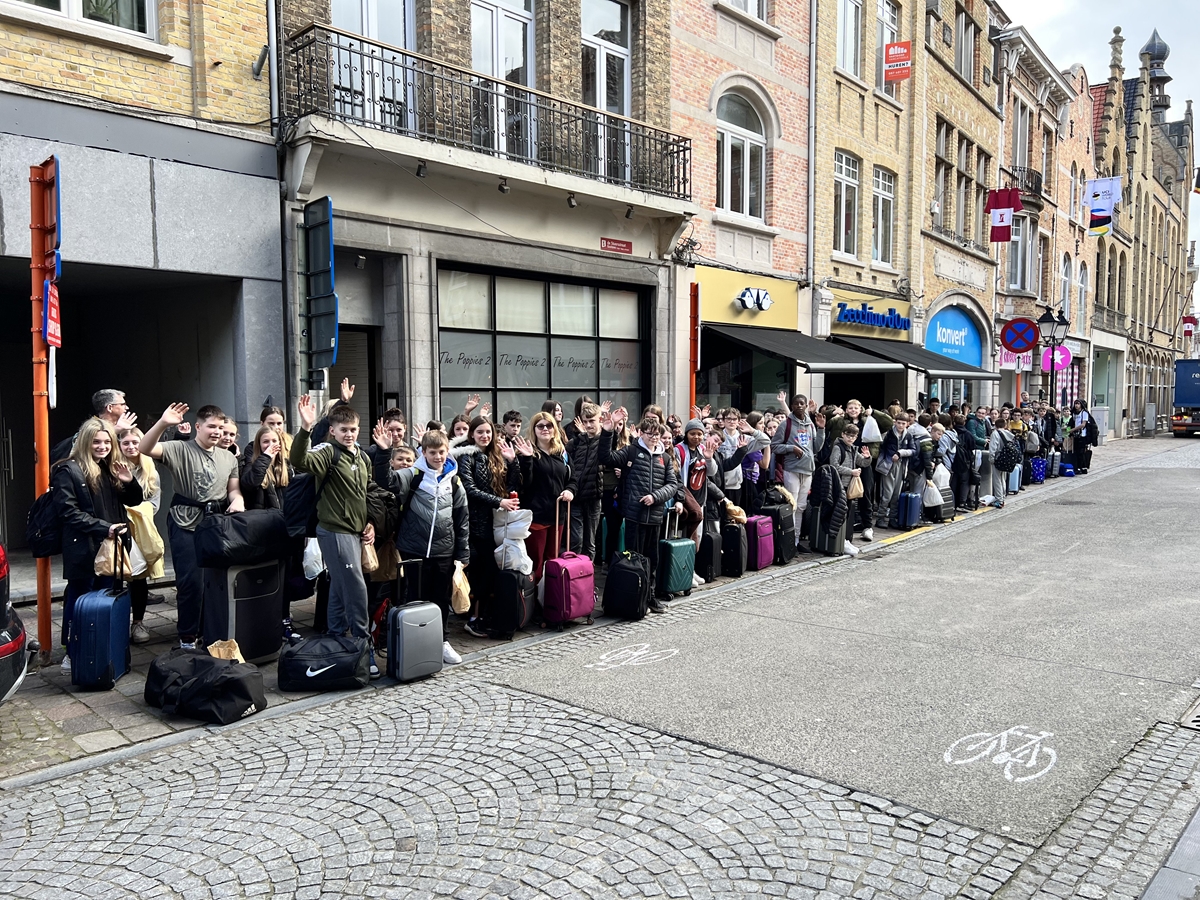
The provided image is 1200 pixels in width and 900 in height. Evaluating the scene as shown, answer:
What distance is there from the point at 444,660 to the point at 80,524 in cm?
272

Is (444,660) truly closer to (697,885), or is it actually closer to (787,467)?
(697,885)

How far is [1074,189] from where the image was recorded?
36125mm

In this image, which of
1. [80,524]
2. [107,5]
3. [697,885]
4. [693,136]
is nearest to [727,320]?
[693,136]

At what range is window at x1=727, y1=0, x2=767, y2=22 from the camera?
661 inches

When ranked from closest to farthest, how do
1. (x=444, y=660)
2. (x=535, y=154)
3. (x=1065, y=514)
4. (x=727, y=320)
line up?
(x=444, y=660)
(x=535, y=154)
(x=1065, y=514)
(x=727, y=320)

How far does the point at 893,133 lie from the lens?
71.9 ft

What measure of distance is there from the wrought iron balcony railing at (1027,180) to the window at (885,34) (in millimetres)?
9957

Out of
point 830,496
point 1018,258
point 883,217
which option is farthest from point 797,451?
point 1018,258

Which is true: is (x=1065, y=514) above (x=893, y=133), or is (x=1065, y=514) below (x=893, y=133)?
below

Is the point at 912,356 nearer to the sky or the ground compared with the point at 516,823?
nearer to the sky

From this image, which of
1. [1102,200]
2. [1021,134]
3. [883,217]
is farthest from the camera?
[1102,200]

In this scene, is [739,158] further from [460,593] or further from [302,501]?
[302,501]

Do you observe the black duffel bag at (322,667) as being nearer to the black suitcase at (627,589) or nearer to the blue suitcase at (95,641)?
the blue suitcase at (95,641)

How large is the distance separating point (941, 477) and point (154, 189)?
11.5 m
